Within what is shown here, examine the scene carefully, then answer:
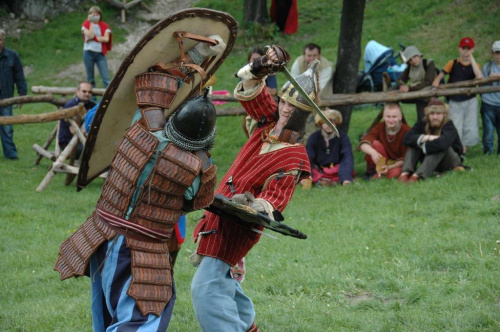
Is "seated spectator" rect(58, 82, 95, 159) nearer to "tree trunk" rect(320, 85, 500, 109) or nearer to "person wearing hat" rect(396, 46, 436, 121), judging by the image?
"tree trunk" rect(320, 85, 500, 109)

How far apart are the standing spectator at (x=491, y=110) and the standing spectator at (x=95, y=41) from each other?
6.92 metres

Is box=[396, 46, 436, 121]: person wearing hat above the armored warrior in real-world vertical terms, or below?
above

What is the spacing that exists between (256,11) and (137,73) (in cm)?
1375

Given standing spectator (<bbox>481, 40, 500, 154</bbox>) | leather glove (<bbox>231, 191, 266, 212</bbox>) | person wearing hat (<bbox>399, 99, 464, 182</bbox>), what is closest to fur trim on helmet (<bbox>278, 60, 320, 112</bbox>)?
leather glove (<bbox>231, 191, 266, 212</bbox>)

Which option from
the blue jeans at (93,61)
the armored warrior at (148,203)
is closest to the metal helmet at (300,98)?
the armored warrior at (148,203)

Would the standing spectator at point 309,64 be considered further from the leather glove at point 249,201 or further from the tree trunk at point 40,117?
the leather glove at point 249,201

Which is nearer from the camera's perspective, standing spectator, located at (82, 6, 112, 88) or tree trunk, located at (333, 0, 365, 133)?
tree trunk, located at (333, 0, 365, 133)

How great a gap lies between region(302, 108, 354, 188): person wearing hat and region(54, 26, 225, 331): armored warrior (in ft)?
19.8

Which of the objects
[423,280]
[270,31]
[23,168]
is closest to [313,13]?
[270,31]

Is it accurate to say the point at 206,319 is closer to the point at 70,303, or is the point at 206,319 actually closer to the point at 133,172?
the point at 133,172

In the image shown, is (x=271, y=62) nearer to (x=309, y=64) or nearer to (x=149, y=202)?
(x=149, y=202)

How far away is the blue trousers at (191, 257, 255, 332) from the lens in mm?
4238

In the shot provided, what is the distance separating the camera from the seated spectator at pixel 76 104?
33.8 ft

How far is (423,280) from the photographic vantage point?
Result: 588 cm
